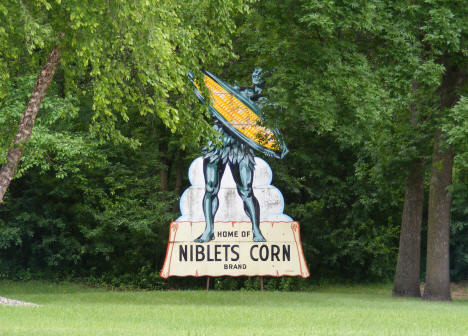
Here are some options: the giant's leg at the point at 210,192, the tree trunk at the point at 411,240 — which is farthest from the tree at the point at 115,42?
the tree trunk at the point at 411,240

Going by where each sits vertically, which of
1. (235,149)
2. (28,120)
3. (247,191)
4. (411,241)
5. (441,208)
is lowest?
(411,241)

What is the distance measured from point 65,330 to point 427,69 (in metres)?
9.89

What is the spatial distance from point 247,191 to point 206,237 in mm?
1926

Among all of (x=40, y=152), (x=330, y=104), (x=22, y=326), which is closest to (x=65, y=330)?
(x=22, y=326)

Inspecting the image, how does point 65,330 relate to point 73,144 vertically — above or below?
below

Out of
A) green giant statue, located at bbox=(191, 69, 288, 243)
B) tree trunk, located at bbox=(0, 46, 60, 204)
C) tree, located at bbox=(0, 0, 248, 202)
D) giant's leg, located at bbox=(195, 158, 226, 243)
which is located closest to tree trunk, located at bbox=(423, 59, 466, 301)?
green giant statue, located at bbox=(191, 69, 288, 243)

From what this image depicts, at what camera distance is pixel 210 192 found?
22969mm

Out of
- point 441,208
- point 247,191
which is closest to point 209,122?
point 247,191

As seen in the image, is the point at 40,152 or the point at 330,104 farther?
the point at 40,152

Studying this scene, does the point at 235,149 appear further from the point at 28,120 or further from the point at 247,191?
the point at 28,120

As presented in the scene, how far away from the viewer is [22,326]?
10594 millimetres

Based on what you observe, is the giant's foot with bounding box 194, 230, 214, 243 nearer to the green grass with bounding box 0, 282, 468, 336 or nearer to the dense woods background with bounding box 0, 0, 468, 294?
the dense woods background with bounding box 0, 0, 468, 294

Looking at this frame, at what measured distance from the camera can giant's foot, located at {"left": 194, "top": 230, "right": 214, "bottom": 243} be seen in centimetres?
2283

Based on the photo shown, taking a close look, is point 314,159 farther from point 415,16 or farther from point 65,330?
point 65,330
